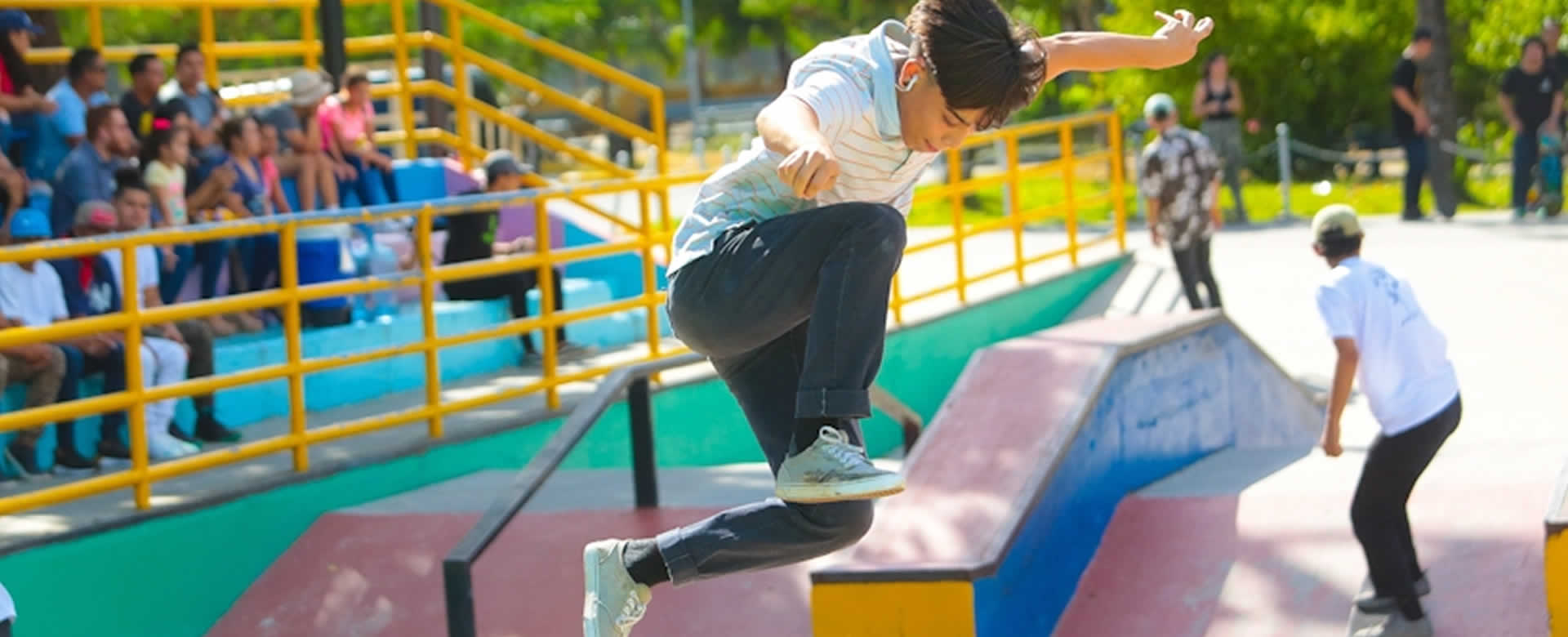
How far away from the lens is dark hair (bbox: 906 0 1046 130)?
11.9 ft

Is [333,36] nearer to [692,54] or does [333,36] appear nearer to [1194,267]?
[1194,267]

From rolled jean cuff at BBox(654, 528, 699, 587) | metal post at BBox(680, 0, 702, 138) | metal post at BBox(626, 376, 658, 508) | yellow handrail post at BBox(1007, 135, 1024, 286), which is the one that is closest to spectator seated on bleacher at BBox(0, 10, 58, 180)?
metal post at BBox(626, 376, 658, 508)

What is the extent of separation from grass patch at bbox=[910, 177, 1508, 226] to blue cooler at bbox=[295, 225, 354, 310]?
32.3 feet

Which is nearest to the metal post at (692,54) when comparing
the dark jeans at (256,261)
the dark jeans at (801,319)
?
the dark jeans at (256,261)

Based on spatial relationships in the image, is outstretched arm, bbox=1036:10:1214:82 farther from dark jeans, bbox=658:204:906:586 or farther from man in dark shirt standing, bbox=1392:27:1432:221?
man in dark shirt standing, bbox=1392:27:1432:221

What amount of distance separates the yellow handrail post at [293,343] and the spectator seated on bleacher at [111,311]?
424mm

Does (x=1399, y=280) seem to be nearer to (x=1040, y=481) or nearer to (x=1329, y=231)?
(x=1329, y=231)

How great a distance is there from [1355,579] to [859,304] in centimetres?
335

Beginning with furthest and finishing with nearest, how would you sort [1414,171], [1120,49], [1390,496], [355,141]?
1. [1414,171]
2. [355,141]
3. [1390,496]
4. [1120,49]

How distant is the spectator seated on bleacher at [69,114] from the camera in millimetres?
8797

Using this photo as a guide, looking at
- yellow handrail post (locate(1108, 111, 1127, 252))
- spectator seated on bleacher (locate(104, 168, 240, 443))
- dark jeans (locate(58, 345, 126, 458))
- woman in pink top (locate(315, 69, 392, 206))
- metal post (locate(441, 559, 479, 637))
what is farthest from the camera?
yellow handrail post (locate(1108, 111, 1127, 252))

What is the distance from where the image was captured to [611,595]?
4281 millimetres

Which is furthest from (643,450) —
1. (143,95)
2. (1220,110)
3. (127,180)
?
(1220,110)

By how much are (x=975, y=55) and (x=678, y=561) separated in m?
1.33
